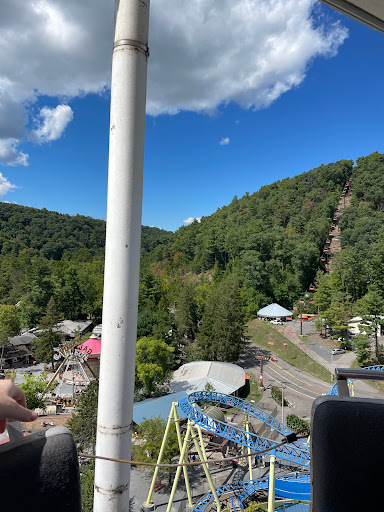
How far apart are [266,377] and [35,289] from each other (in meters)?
21.6

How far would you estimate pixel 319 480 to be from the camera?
1.11 meters

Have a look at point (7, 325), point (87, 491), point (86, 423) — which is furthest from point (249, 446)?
point (7, 325)

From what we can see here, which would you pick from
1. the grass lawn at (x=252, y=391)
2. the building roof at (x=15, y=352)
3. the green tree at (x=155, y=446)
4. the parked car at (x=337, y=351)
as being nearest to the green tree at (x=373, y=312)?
the parked car at (x=337, y=351)

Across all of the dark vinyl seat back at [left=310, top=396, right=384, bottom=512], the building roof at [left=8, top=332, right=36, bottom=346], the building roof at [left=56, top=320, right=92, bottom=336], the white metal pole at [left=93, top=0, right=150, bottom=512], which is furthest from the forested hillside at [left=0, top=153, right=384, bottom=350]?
the dark vinyl seat back at [left=310, top=396, right=384, bottom=512]

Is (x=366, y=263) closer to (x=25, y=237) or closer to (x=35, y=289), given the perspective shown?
(x=35, y=289)

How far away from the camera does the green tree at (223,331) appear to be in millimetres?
23859

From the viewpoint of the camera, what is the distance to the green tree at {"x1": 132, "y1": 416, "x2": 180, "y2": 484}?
1241cm

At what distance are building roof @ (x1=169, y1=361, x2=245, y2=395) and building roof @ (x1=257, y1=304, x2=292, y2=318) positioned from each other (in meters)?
10.8

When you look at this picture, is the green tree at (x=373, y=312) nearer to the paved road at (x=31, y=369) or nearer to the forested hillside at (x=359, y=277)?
the forested hillside at (x=359, y=277)

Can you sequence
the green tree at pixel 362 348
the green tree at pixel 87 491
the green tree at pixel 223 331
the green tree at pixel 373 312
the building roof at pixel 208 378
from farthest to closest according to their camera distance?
the green tree at pixel 223 331, the green tree at pixel 373 312, the green tree at pixel 362 348, the building roof at pixel 208 378, the green tree at pixel 87 491

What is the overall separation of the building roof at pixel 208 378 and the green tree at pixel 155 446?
5638 millimetres

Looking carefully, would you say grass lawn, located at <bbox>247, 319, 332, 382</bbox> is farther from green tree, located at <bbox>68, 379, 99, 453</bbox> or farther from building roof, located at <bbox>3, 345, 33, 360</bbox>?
building roof, located at <bbox>3, 345, 33, 360</bbox>

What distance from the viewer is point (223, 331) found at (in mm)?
23938

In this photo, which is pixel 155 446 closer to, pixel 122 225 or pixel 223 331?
pixel 223 331
